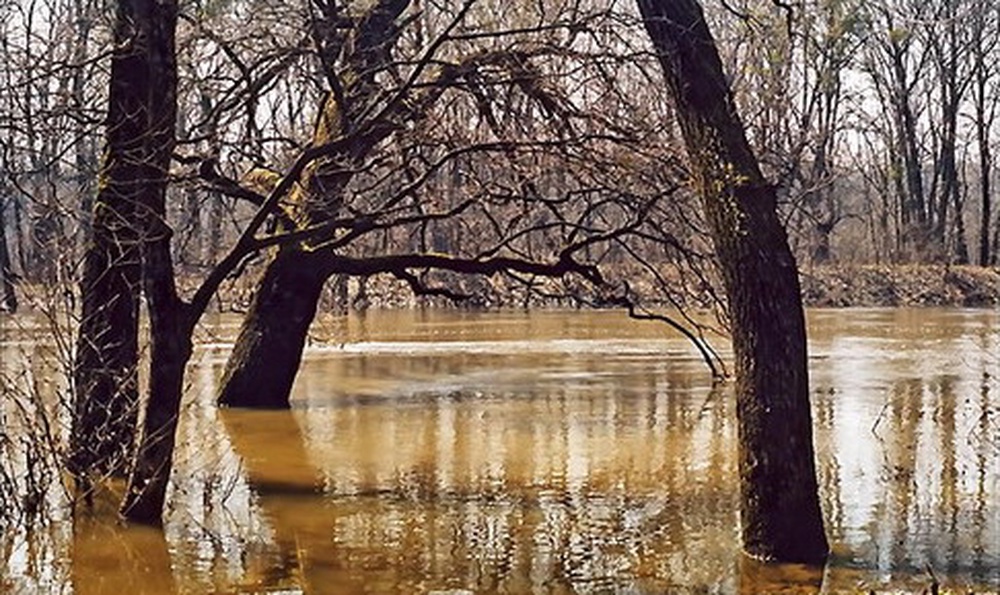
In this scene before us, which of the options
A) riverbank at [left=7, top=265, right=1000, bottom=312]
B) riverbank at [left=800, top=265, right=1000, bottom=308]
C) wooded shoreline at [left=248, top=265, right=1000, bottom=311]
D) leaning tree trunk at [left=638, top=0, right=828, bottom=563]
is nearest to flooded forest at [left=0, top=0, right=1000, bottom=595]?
leaning tree trunk at [left=638, top=0, right=828, bottom=563]

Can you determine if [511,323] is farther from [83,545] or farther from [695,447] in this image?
[83,545]

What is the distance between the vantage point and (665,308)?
3756cm

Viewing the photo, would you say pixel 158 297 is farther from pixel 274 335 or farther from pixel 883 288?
pixel 883 288

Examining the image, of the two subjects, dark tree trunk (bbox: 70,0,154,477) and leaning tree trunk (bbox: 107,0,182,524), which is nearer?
leaning tree trunk (bbox: 107,0,182,524)

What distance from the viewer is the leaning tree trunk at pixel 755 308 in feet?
26.8

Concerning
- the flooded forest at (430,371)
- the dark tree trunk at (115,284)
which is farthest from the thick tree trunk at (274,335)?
the dark tree trunk at (115,284)

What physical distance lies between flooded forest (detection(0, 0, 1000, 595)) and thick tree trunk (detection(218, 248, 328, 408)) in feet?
0.12

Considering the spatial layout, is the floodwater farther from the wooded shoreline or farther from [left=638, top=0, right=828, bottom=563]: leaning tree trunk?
the wooded shoreline

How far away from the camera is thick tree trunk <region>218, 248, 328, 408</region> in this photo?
15875 millimetres

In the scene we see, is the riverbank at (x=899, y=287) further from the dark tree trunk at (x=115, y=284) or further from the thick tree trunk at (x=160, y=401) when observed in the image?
the thick tree trunk at (x=160, y=401)

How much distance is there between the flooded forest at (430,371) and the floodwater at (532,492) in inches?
2.0

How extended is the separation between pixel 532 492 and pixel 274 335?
6.16 meters

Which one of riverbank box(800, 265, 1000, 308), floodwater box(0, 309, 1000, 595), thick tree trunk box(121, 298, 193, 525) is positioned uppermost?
riverbank box(800, 265, 1000, 308)

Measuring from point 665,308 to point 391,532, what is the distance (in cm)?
2892
